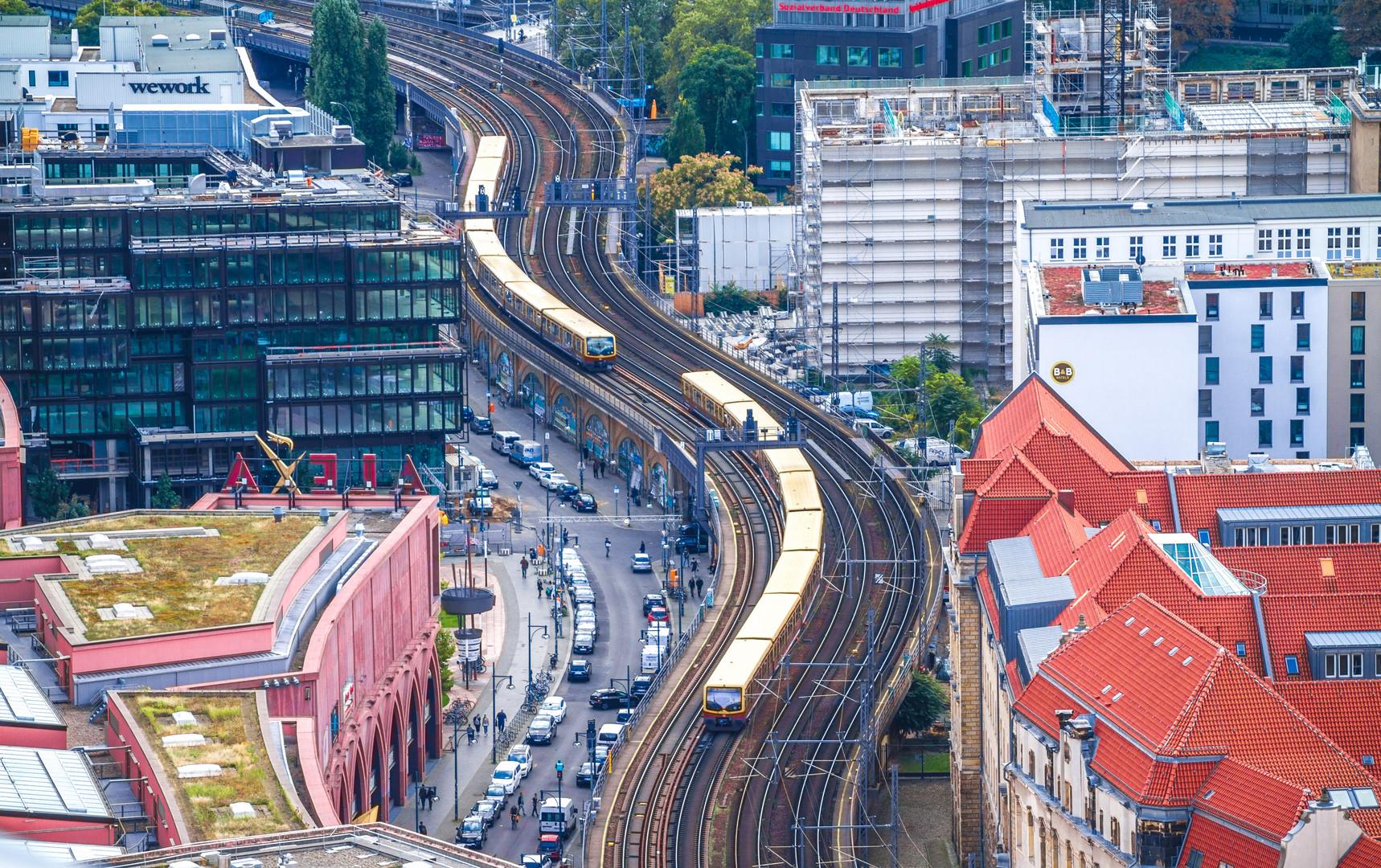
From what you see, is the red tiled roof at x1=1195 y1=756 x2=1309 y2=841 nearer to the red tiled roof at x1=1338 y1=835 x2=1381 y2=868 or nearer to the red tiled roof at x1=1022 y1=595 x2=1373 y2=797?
the red tiled roof at x1=1022 y1=595 x2=1373 y2=797

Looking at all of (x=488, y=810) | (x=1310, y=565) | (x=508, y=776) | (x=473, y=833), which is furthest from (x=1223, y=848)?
(x=508, y=776)

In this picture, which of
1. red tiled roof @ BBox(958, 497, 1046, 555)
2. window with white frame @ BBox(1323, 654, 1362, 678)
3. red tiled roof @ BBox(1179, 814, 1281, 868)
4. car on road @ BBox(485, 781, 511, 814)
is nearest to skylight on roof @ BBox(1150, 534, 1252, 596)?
window with white frame @ BBox(1323, 654, 1362, 678)

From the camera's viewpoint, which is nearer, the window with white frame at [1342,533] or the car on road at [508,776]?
the window with white frame at [1342,533]

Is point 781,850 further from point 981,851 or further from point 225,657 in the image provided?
point 225,657

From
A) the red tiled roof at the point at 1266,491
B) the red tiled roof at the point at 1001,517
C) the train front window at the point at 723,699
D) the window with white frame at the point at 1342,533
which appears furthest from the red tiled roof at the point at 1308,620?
the train front window at the point at 723,699

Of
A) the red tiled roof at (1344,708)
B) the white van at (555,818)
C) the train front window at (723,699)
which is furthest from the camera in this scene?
the train front window at (723,699)

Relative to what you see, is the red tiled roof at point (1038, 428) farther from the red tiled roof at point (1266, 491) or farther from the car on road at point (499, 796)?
the car on road at point (499, 796)

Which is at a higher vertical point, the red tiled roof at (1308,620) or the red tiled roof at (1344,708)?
the red tiled roof at (1308,620)
